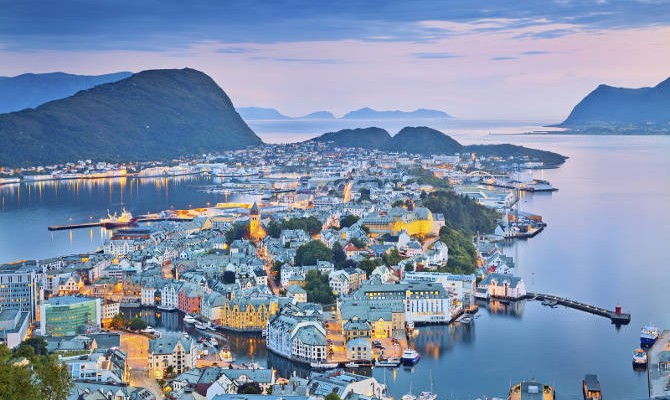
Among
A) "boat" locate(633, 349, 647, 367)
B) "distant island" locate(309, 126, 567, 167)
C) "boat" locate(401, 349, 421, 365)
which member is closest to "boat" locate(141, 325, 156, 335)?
"boat" locate(401, 349, 421, 365)

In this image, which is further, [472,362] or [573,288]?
[573,288]

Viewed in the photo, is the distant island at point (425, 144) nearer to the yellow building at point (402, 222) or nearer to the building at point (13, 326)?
the yellow building at point (402, 222)

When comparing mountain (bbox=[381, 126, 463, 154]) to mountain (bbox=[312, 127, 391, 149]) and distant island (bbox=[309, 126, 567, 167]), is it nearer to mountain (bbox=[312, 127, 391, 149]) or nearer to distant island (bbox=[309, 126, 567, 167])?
distant island (bbox=[309, 126, 567, 167])

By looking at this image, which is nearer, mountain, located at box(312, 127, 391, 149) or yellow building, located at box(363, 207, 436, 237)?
yellow building, located at box(363, 207, 436, 237)

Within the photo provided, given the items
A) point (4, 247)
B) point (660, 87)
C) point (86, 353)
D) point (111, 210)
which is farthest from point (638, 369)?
point (660, 87)

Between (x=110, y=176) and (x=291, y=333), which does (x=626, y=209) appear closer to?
(x=291, y=333)

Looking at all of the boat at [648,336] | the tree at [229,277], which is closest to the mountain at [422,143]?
the tree at [229,277]

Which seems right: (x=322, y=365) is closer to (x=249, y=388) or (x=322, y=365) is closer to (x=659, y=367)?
(x=249, y=388)
